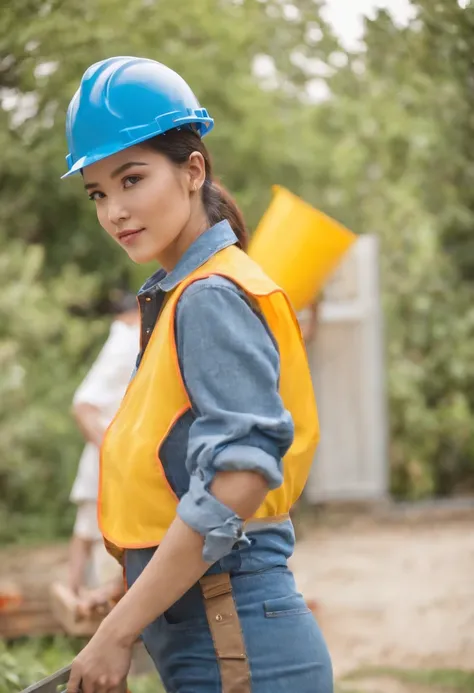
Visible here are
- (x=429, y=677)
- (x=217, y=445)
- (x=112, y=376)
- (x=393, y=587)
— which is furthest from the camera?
(x=393, y=587)

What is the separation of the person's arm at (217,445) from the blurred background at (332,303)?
7.30 feet

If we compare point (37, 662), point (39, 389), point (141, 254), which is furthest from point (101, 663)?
point (39, 389)

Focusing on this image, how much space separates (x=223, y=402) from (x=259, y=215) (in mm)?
6807

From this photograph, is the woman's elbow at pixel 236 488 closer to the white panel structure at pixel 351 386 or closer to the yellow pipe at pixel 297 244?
the yellow pipe at pixel 297 244

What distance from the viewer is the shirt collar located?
1.64m

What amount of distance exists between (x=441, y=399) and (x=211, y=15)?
13.1 ft

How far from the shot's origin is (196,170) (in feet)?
5.52

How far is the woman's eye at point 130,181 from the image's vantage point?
162cm

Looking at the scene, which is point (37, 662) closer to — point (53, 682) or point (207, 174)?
point (53, 682)

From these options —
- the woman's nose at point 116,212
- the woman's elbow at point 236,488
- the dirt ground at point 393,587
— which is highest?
the woman's nose at point 116,212

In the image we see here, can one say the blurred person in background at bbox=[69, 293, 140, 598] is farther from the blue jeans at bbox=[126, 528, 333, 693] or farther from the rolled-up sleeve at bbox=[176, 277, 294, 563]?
the rolled-up sleeve at bbox=[176, 277, 294, 563]

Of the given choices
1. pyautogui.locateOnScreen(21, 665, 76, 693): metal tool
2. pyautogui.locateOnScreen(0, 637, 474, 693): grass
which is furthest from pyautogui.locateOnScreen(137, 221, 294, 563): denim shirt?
pyautogui.locateOnScreen(0, 637, 474, 693): grass

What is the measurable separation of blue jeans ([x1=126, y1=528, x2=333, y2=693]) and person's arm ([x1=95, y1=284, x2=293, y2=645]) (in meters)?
0.11

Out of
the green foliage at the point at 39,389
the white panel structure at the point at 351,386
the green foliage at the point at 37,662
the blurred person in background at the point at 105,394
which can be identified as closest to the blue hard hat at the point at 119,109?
the green foliage at the point at 37,662
